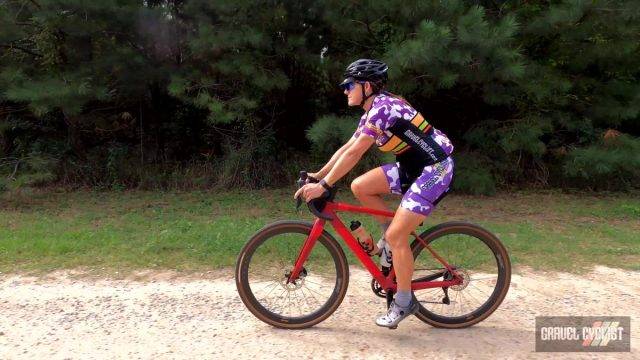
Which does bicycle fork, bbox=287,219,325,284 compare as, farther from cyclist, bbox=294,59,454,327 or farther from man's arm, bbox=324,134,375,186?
Answer: man's arm, bbox=324,134,375,186

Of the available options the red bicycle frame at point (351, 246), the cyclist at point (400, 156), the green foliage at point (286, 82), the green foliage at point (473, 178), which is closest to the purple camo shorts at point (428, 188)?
the cyclist at point (400, 156)

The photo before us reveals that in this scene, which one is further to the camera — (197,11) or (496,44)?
(197,11)

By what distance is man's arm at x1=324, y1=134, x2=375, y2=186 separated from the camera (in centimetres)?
335

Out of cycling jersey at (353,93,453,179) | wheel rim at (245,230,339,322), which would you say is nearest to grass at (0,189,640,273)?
wheel rim at (245,230,339,322)

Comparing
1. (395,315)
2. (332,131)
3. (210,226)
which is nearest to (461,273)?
(395,315)

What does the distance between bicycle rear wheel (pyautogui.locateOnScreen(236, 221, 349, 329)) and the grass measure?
3.79ft

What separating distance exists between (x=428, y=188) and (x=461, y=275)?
0.78 meters

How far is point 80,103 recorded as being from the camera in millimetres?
8055

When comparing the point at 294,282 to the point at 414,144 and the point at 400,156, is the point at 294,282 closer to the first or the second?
the point at 400,156

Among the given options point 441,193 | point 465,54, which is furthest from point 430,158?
point 465,54

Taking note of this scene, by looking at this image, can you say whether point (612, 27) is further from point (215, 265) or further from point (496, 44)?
point (215, 265)

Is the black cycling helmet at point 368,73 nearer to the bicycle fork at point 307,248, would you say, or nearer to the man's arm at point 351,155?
the man's arm at point 351,155

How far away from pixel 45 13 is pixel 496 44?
21.1 feet

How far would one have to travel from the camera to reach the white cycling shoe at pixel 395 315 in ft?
11.4
